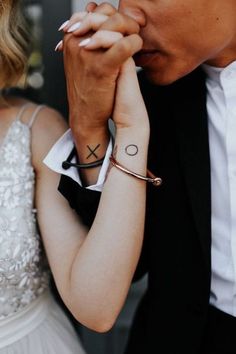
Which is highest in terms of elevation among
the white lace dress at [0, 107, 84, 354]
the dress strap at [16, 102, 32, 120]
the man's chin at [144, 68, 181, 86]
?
the man's chin at [144, 68, 181, 86]

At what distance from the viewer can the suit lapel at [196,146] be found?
1.55 meters

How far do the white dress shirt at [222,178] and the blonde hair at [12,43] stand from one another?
14.7 inches

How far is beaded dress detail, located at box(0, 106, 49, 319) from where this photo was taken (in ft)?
5.53

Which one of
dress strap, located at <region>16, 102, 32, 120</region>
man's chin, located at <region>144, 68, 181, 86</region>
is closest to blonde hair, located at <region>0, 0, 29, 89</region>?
dress strap, located at <region>16, 102, 32, 120</region>

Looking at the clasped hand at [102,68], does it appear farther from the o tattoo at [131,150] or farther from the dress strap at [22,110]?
the dress strap at [22,110]

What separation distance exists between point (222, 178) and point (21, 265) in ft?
1.96

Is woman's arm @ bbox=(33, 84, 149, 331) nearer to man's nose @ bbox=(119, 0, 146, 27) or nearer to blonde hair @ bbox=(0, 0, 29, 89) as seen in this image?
man's nose @ bbox=(119, 0, 146, 27)

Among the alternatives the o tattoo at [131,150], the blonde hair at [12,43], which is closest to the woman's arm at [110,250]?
the o tattoo at [131,150]

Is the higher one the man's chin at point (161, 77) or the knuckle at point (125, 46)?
the knuckle at point (125, 46)

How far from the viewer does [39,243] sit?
1.77 m

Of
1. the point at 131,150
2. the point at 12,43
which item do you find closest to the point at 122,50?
the point at 131,150

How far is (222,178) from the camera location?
1.58 metres

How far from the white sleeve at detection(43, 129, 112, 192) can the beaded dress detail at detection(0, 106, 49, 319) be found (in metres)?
0.18

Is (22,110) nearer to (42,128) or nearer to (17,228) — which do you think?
(42,128)
